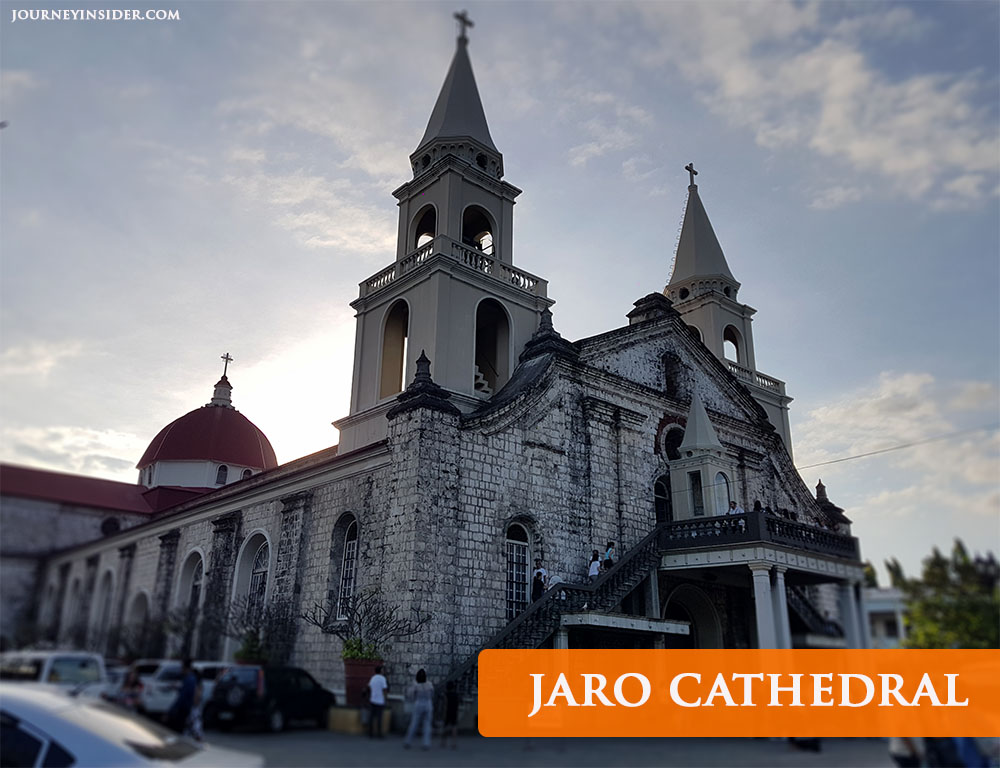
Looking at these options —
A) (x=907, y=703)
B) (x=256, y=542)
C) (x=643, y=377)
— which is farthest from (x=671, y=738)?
(x=643, y=377)

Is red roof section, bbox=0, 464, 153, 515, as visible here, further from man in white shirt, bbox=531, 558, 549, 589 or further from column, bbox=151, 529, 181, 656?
man in white shirt, bbox=531, 558, 549, 589

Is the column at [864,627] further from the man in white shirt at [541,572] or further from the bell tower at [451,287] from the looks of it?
the bell tower at [451,287]

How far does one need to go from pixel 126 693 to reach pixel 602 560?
14623 millimetres

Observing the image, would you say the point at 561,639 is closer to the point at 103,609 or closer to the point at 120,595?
the point at 120,595

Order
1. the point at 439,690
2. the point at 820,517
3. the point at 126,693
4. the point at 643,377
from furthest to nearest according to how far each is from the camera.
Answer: the point at 643,377 < the point at 439,690 < the point at 820,517 < the point at 126,693

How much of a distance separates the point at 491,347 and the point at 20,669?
17981mm

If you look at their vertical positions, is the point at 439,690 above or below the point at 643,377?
below

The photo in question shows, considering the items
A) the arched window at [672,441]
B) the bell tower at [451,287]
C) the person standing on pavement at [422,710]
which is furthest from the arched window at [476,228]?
the person standing on pavement at [422,710]

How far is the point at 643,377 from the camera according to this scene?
72.2 ft

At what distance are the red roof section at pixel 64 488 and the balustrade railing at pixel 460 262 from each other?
14745 millimetres

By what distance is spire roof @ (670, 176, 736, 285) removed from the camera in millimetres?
29781

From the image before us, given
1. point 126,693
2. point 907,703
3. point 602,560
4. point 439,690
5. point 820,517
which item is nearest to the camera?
point 126,693

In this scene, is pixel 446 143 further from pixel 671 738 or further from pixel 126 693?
pixel 126 693

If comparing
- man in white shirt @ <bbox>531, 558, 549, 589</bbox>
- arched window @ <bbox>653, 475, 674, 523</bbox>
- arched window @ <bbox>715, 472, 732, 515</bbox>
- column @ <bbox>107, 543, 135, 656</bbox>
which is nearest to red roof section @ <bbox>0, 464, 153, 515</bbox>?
column @ <bbox>107, 543, 135, 656</bbox>
